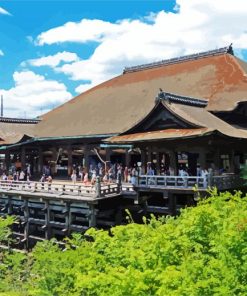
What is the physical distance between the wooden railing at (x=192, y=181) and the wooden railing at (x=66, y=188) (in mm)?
1804

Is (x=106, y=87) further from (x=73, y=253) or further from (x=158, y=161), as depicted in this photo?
(x=73, y=253)

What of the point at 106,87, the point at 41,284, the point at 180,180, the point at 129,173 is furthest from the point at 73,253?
the point at 106,87

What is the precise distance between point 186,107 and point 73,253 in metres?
13.8

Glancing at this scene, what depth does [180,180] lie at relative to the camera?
811 inches

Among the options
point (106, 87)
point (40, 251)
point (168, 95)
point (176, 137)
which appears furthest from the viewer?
point (106, 87)

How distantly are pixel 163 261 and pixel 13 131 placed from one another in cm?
2985

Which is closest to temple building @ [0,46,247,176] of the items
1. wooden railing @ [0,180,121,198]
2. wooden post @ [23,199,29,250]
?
wooden railing @ [0,180,121,198]

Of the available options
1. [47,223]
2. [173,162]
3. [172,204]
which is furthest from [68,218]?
[173,162]

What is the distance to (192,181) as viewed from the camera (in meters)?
20.6

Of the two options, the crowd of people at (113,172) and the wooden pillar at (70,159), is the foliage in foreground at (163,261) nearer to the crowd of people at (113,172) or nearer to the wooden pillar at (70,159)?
the crowd of people at (113,172)

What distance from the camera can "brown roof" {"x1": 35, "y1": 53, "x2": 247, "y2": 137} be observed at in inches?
1123

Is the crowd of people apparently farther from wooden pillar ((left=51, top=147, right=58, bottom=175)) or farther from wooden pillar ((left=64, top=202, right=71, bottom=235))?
wooden pillar ((left=64, top=202, right=71, bottom=235))

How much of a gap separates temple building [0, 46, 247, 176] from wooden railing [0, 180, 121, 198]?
2633 millimetres

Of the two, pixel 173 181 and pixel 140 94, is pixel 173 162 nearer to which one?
pixel 173 181
